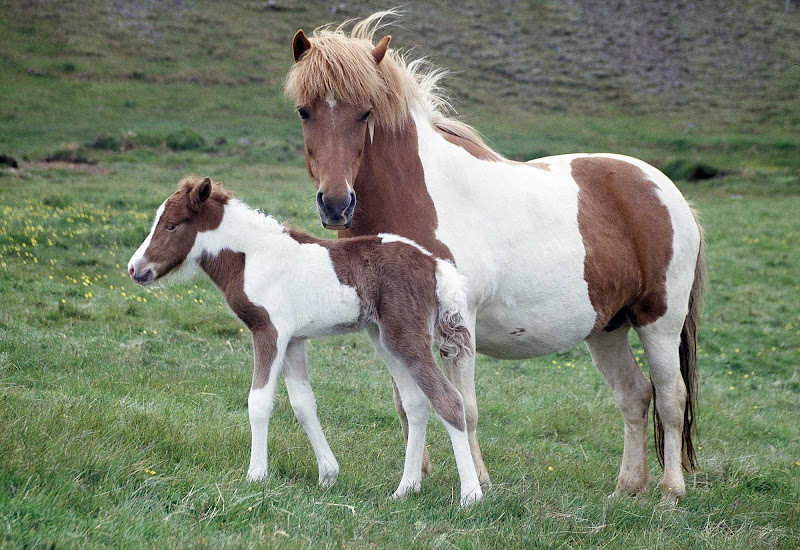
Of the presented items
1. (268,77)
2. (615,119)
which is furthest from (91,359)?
(615,119)

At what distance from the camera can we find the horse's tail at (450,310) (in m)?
4.61

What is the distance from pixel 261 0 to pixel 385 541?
4836 centimetres

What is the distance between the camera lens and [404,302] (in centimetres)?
450

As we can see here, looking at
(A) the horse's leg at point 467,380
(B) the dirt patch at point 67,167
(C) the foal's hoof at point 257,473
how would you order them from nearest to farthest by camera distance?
(C) the foal's hoof at point 257,473, (A) the horse's leg at point 467,380, (B) the dirt patch at point 67,167

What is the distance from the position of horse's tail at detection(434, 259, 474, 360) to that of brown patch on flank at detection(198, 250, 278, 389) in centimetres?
94

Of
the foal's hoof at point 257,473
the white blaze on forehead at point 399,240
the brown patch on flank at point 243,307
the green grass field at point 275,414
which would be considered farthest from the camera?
the white blaze on forehead at point 399,240

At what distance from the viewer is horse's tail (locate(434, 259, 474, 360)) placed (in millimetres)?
4609

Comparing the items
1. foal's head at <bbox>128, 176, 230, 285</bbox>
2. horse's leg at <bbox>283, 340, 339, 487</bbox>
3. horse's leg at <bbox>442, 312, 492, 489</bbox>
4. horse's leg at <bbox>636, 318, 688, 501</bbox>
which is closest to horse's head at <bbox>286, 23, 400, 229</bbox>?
foal's head at <bbox>128, 176, 230, 285</bbox>

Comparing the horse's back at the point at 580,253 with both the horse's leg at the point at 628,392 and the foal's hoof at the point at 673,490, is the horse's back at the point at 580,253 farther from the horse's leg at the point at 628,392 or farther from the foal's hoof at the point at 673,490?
the foal's hoof at the point at 673,490

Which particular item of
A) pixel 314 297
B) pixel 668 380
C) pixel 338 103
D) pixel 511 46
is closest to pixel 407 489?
pixel 314 297

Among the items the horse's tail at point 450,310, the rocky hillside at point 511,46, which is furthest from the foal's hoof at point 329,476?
the rocky hillside at point 511,46

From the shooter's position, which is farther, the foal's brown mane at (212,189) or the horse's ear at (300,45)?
the horse's ear at (300,45)

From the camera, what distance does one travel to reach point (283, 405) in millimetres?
6598

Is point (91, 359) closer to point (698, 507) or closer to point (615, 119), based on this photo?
point (698, 507)
